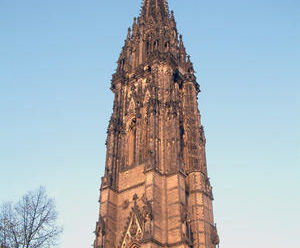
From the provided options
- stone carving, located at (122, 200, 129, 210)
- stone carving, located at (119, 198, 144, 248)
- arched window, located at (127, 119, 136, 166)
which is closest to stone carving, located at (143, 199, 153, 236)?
stone carving, located at (119, 198, 144, 248)

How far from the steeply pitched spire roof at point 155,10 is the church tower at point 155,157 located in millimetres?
2760

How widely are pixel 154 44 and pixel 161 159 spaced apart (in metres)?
12.6

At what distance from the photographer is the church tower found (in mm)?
24766

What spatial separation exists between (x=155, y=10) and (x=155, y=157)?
2016 cm

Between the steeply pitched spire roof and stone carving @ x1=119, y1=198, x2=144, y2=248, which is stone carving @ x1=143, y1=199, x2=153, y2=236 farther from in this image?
the steeply pitched spire roof

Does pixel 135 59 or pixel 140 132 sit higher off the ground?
pixel 135 59

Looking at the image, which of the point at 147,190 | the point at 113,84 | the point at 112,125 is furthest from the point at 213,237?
the point at 113,84

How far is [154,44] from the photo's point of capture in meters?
35.5

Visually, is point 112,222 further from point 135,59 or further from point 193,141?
point 135,59

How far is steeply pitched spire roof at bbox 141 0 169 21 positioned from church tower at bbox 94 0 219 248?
2.76 metres

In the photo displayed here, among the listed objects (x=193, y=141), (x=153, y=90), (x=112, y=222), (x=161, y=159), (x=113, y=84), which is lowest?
(x=112, y=222)

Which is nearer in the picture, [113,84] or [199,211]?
[199,211]

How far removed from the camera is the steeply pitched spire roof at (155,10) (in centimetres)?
4063

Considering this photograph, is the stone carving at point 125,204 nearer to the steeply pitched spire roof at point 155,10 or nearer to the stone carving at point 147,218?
the stone carving at point 147,218
